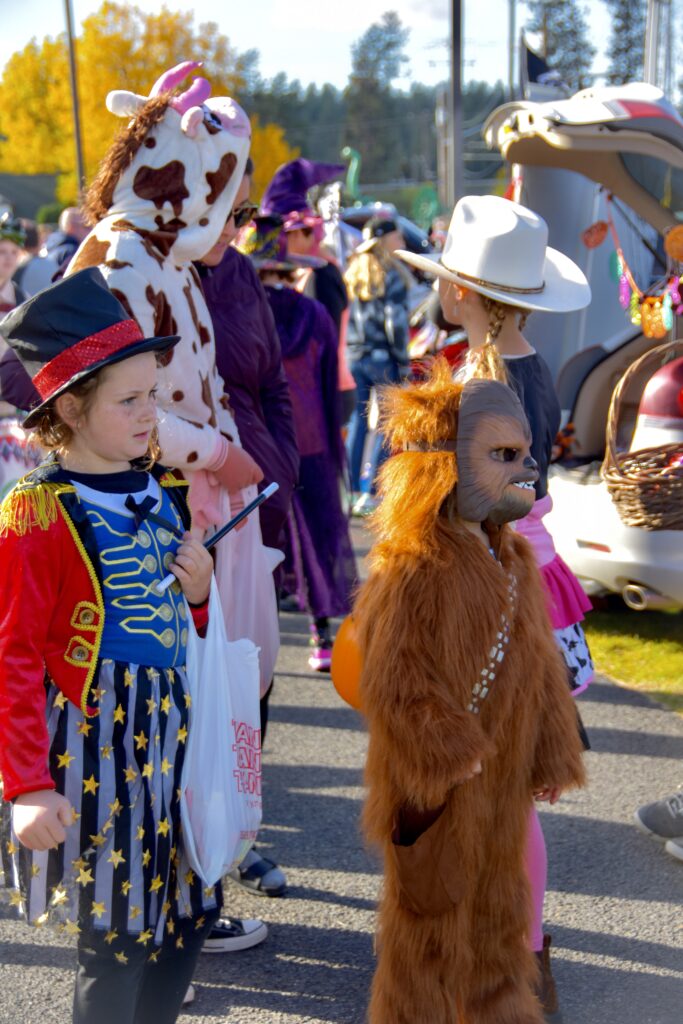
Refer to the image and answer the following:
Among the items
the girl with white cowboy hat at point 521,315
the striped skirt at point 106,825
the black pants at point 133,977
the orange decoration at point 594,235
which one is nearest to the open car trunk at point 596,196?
the orange decoration at point 594,235

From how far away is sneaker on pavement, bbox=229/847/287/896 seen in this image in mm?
3430

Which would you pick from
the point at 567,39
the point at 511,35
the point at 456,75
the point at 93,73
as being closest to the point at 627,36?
the point at 567,39

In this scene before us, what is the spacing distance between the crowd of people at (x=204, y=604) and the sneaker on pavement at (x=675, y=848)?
0.95 meters

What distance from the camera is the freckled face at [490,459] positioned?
90.0 inches

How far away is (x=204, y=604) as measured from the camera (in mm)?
2279

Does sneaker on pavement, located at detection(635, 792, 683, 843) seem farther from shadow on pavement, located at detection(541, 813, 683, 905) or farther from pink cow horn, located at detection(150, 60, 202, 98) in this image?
pink cow horn, located at detection(150, 60, 202, 98)

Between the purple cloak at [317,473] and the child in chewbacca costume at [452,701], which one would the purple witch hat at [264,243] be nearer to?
the purple cloak at [317,473]

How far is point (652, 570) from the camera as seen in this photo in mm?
4859

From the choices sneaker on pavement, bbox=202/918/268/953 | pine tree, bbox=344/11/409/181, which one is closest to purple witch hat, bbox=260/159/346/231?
sneaker on pavement, bbox=202/918/268/953

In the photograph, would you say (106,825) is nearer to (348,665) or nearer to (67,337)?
(348,665)

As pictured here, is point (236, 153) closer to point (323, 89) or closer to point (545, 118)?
point (545, 118)

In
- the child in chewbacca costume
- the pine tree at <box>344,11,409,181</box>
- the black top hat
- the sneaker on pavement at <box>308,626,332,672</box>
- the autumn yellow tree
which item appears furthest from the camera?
the pine tree at <box>344,11,409,181</box>

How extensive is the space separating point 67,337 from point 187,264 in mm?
1075

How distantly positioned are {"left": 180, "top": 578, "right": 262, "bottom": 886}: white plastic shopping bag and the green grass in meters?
3.04
